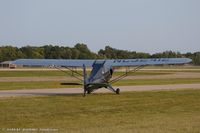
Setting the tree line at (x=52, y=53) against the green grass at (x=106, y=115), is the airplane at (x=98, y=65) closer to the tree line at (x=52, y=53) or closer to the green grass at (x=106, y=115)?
the green grass at (x=106, y=115)

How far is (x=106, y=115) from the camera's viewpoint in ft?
59.7

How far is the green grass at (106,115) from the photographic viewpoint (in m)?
14.9

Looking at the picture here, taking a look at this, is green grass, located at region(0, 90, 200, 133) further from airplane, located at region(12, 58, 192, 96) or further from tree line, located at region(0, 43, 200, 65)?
tree line, located at region(0, 43, 200, 65)

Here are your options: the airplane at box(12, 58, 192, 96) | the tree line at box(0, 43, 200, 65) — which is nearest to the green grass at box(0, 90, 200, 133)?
the airplane at box(12, 58, 192, 96)

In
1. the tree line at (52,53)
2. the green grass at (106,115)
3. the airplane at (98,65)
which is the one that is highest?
the tree line at (52,53)

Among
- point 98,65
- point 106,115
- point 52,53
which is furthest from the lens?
point 52,53

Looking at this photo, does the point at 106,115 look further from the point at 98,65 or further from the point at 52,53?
the point at 52,53

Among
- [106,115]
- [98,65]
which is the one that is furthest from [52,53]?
[106,115]

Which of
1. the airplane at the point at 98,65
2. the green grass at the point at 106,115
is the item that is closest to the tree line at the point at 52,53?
the airplane at the point at 98,65

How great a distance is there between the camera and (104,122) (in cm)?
1612

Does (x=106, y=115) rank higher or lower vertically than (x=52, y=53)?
lower

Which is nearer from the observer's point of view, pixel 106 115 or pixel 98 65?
pixel 106 115

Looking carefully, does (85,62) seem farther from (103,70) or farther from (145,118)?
(145,118)

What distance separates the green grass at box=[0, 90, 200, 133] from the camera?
1487 cm
